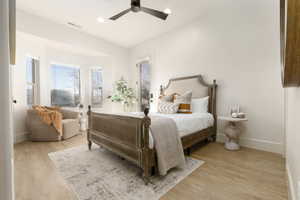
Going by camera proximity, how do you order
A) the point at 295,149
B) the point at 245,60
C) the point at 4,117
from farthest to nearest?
the point at 245,60
the point at 295,149
the point at 4,117

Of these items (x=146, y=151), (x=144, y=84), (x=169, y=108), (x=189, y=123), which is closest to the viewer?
(x=146, y=151)

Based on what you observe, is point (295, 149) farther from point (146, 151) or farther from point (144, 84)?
point (144, 84)

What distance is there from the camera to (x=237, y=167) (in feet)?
6.59

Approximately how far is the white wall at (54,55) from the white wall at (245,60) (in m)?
2.66

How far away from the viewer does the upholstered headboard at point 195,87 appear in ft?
10.6

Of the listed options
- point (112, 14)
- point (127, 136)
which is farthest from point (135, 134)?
point (112, 14)

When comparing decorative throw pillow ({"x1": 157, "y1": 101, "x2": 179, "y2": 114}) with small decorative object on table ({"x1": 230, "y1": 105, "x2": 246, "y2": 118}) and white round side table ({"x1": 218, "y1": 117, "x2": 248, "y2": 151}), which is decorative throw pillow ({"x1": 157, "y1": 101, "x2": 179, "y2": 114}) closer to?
white round side table ({"x1": 218, "y1": 117, "x2": 248, "y2": 151})

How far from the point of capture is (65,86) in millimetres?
4758

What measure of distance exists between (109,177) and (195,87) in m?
2.79

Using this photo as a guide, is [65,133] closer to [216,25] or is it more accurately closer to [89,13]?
[89,13]

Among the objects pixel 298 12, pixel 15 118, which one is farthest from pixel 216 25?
pixel 15 118

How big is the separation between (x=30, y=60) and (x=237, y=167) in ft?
17.9

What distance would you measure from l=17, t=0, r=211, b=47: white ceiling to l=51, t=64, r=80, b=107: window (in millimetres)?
1599

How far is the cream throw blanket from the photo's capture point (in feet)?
5.59
